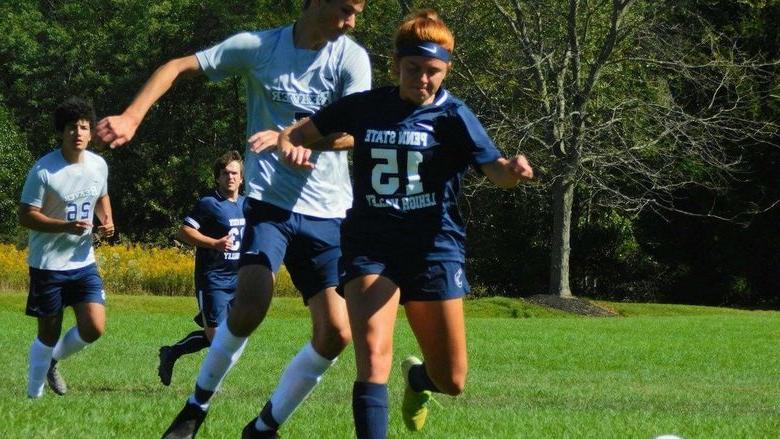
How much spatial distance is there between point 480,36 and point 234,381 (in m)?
21.5

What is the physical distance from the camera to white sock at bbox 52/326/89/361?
1001 centimetres

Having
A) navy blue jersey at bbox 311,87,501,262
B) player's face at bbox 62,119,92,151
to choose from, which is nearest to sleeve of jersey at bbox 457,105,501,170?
navy blue jersey at bbox 311,87,501,262

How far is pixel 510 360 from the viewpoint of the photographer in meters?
18.2

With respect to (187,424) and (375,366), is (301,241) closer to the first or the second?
(187,424)

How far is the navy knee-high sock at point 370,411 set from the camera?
5.30 meters

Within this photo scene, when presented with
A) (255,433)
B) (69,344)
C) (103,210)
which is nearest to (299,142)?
(255,433)

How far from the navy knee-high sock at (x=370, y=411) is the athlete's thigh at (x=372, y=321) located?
1.7 inches

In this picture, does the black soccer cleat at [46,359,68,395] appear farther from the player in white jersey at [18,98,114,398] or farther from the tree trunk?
the tree trunk

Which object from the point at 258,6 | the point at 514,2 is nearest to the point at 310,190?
the point at 514,2

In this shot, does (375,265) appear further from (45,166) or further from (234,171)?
(234,171)

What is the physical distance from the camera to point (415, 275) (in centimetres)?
565

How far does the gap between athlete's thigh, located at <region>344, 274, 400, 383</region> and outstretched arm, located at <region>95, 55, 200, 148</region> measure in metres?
1.15

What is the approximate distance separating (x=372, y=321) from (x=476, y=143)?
92cm

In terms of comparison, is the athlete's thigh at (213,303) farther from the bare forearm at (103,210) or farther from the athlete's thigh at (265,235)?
the athlete's thigh at (265,235)
